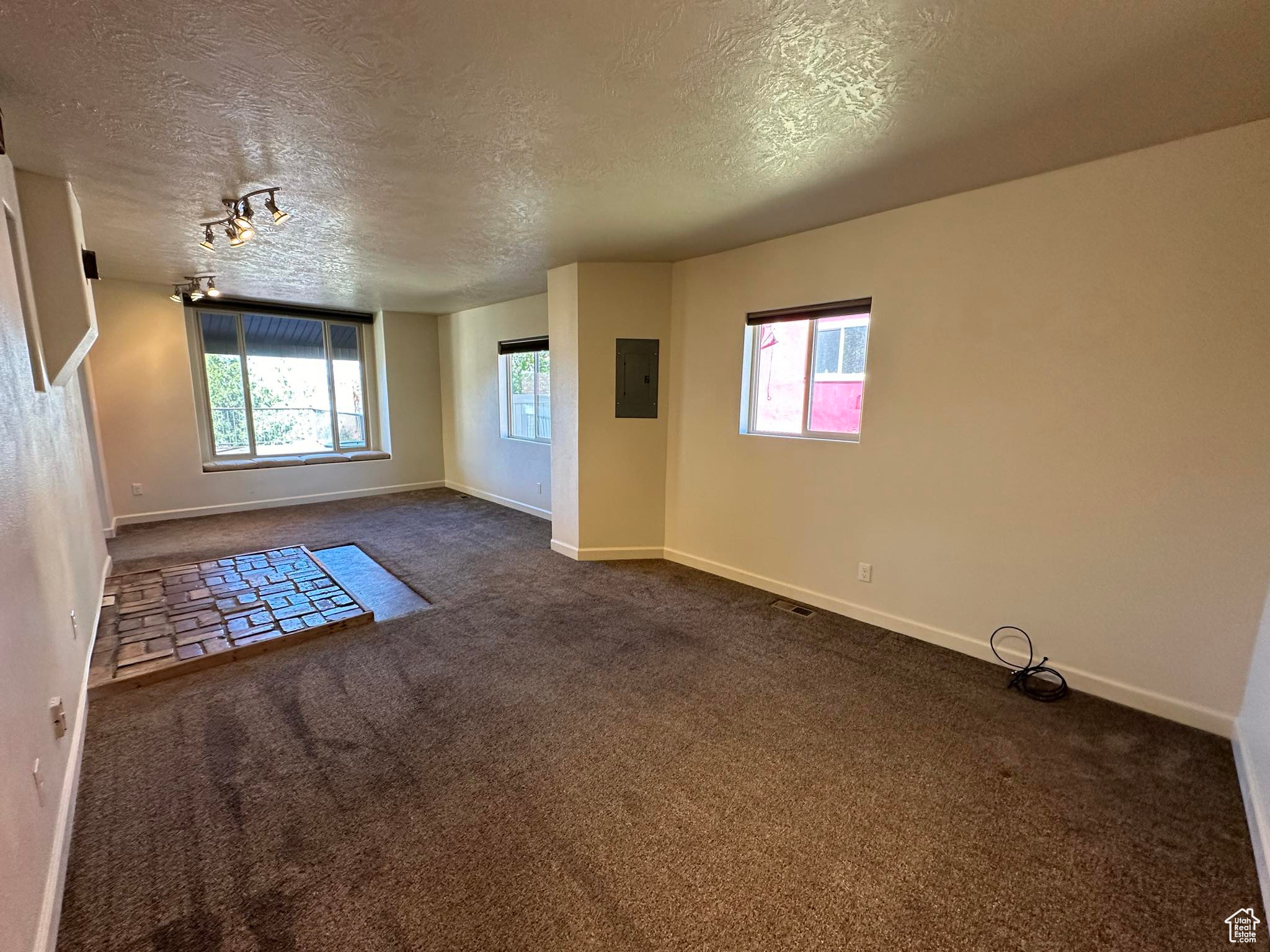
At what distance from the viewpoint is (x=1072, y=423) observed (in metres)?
2.26

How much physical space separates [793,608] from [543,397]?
11.2 ft

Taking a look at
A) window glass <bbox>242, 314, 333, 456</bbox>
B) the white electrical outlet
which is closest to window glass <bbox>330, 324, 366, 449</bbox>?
window glass <bbox>242, 314, 333, 456</bbox>

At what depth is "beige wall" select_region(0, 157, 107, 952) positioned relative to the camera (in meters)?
1.15

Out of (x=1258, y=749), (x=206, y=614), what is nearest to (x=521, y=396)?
(x=206, y=614)

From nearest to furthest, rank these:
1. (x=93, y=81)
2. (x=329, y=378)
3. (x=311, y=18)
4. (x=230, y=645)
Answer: (x=311, y=18) < (x=93, y=81) < (x=230, y=645) < (x=329, y=378)

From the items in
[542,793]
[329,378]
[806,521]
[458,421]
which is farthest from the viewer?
[458,421]

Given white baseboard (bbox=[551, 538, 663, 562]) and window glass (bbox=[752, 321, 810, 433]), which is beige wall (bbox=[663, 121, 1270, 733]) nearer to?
window glass (bbox=[752, 321, 810, 433])

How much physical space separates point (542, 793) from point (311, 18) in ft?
7.81

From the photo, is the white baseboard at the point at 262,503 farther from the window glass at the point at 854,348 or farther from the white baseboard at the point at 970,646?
the window glass at the point at 854,348

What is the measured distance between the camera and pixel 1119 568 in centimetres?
221

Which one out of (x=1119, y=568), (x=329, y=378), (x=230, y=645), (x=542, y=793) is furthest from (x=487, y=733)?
(x=329, y=378)

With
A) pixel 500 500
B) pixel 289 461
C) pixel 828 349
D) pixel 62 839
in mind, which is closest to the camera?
pixel 62 839

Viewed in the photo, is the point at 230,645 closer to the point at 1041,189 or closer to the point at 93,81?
the point at 93,81

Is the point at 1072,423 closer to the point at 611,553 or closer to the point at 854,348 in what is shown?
the point at 854,348
